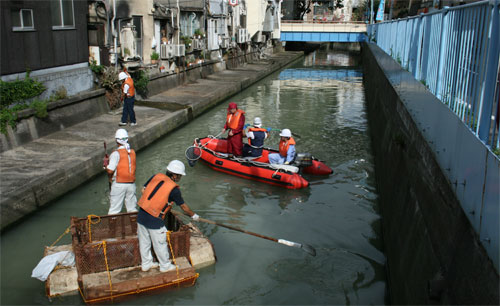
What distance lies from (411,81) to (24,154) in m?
9.65

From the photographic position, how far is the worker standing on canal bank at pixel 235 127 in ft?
41.3

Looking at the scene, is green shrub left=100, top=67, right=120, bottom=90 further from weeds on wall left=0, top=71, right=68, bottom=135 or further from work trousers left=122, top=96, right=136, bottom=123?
weeds on wall left=0, top=71, right=68, bottom=135

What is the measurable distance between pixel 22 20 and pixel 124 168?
814 cm

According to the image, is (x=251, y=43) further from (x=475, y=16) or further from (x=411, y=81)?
(x=475, y=16)

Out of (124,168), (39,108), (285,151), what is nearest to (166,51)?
(39,108)

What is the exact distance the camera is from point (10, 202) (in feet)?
29.7

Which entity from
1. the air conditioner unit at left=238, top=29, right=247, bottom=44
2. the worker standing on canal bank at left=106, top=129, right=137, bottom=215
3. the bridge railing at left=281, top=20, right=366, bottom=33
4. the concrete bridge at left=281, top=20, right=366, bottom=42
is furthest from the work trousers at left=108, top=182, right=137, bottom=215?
the bridge railing at left=281, top=20, right=366, bottom=33

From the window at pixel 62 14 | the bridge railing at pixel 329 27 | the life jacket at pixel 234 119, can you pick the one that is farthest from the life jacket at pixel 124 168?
the bridge railing at pixel 329 27

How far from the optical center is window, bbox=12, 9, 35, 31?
13359 millimetres

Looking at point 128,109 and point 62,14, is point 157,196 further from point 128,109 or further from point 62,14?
point 62,14

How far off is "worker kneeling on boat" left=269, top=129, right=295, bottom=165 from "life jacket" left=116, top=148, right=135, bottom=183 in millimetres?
4728

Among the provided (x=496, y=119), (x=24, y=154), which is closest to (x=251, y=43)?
(x=24, y=154)

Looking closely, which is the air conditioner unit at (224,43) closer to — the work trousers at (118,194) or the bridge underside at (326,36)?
the bridge underside at (326,36)

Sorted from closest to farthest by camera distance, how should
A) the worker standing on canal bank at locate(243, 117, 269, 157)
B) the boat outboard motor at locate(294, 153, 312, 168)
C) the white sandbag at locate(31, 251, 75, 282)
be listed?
1. the white sandbag at locate(31, 251, 75, 282)
2. the boat outboard motor at locate(294, 153, 312, 168)
3. the worker standing on canal bank at locate(243, 117, 269, 157)
